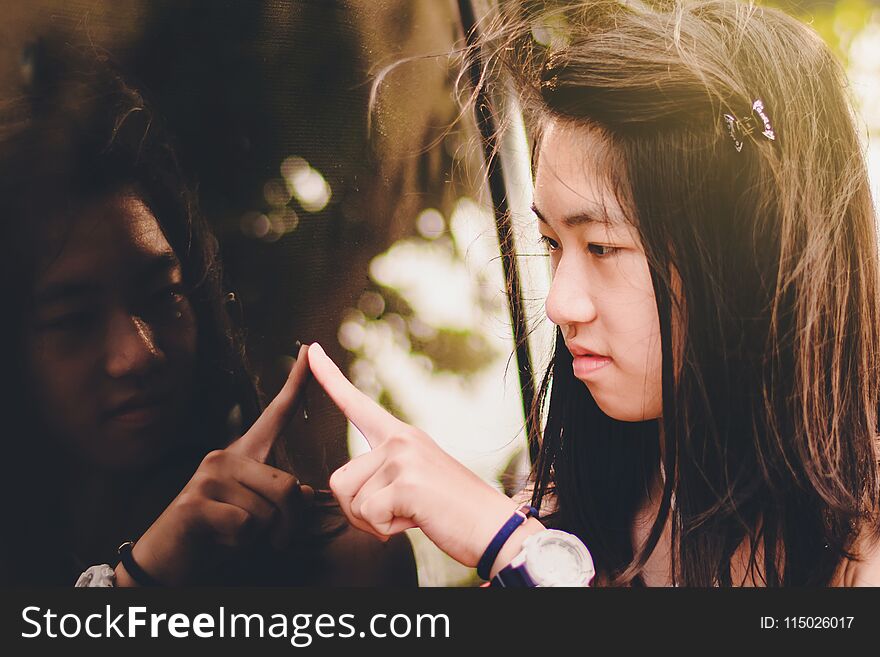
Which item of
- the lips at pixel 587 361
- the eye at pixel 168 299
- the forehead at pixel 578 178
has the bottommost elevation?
the lips at pixel 587 361

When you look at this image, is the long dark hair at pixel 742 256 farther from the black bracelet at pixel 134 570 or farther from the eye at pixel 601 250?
the black bracelet at pixel 134 570

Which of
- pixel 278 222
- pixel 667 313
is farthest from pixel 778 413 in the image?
pixel 278 222

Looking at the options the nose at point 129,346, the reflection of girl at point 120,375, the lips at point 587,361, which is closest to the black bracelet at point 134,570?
the reflection of girl at point 120,375

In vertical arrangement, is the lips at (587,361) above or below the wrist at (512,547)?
above

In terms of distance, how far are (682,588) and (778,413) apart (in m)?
0.28

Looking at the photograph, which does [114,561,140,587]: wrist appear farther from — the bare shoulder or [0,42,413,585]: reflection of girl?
the bare shoulder

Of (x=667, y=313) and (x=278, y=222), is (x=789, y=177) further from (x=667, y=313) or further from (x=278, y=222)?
Answer: (x=278, y=222)

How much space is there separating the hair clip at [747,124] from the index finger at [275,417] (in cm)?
64

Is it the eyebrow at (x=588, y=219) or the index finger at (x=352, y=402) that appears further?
the index finger at (x=352, y=402)

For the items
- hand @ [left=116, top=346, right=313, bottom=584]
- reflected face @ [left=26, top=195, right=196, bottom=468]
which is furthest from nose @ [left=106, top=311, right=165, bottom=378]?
hand @ [left=116, top=346, right=313, bottom=584]

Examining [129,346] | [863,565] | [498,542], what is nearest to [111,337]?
[129,346]

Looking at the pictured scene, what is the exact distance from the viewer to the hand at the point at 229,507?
1092 millimetres

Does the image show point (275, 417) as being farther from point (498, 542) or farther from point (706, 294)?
point (706, 294)

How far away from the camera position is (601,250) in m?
1.00
